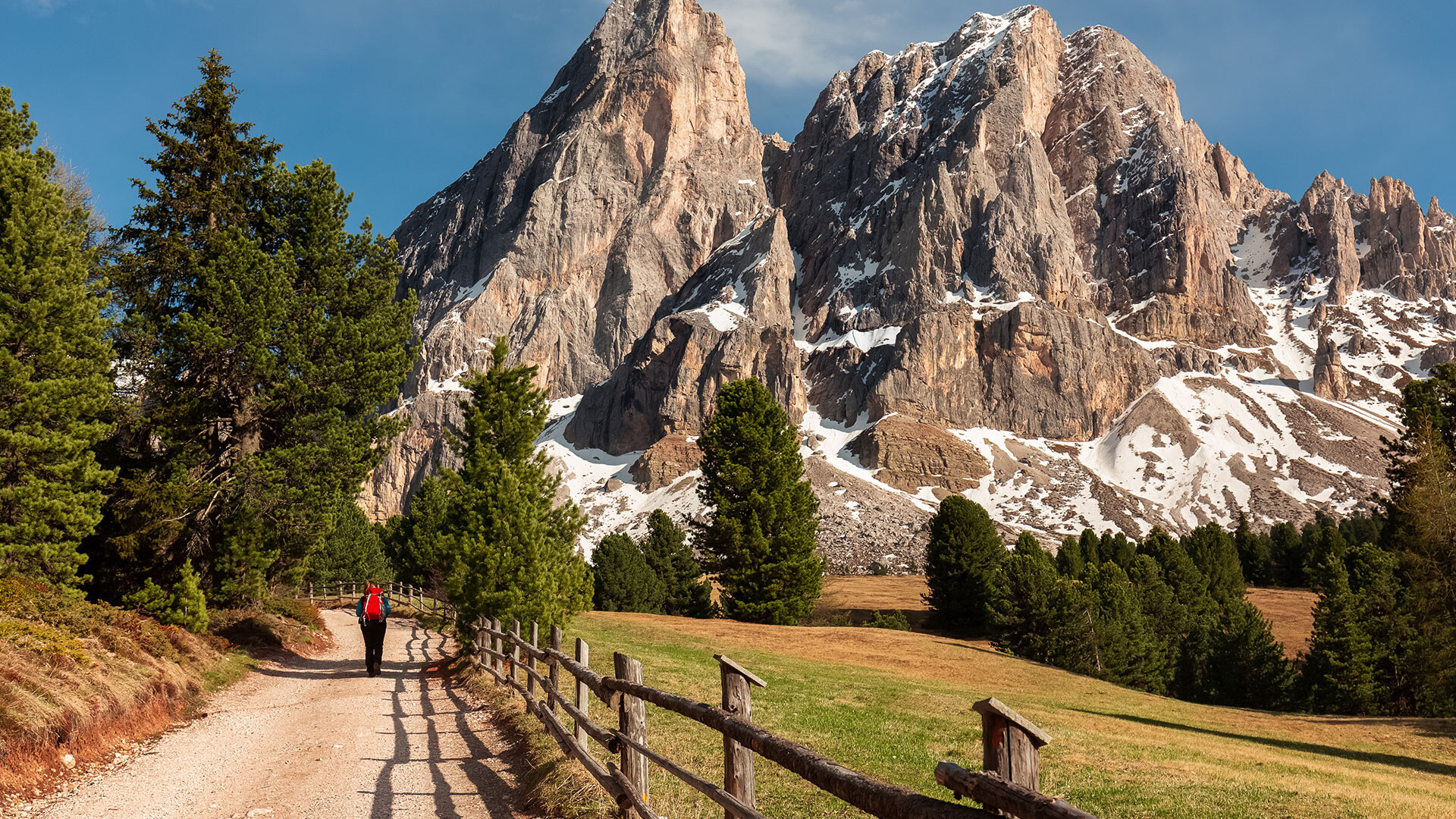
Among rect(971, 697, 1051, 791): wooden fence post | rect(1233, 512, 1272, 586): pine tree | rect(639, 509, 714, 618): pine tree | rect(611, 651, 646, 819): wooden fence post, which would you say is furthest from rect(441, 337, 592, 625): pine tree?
rect(1233, 512, 1272, 586): pine tree

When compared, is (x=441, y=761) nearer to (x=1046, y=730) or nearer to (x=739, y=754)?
(x=739, y=754)

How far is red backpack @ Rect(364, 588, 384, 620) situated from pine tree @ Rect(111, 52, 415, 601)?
330cm

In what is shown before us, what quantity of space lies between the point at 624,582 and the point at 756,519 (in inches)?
684

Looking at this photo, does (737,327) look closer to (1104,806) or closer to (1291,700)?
(1291,700)

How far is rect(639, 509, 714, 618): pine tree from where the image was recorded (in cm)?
5666

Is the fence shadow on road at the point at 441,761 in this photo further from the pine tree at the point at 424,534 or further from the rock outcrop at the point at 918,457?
the rock outcrop at the point at 918,457

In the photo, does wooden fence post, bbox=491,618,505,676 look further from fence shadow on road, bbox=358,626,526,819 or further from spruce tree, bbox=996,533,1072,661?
spruce tree, bbox=996,533,1072,661

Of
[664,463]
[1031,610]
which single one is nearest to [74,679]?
[1031,610]

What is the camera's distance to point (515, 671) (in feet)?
49.3

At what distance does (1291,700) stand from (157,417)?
46.5 metres

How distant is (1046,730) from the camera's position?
9875mm

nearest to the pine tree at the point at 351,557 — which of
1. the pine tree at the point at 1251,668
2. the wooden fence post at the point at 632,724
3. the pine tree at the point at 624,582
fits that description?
the pine tree at the point at 624,582

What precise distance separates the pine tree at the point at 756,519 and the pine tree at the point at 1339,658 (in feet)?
72.1

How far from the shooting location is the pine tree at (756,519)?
3753 cm
